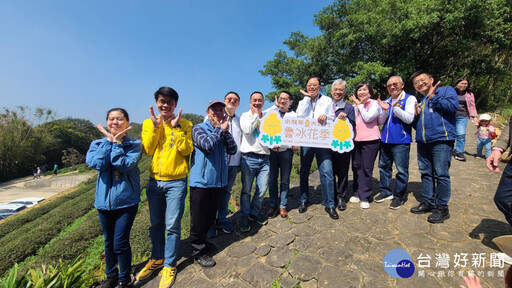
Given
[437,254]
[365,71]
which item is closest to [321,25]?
[365,71]

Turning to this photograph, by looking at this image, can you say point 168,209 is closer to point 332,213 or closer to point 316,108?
point 332,213

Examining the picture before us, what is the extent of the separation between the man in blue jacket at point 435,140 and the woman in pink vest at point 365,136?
0.69 metres

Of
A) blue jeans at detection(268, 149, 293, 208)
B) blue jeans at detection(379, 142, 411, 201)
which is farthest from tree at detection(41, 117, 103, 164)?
blue jeans at detection(379, 142, 411, 201)

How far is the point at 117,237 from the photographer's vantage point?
2.45 meters

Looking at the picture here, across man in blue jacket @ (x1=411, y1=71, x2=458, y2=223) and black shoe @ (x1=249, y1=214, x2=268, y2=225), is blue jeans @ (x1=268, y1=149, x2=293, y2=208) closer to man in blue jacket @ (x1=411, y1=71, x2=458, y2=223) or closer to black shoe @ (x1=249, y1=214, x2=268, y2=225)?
black shoe @ (x1=249, y1=214, x2=268, y2=225)

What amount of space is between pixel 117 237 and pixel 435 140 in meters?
4.70

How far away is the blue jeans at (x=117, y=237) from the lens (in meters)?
2.47

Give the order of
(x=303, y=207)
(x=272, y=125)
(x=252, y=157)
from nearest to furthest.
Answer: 1. (x=252, y=157)
2. (x=272, y=125)
3. (x=303, y=207)

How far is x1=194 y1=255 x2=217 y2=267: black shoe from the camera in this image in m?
2.80

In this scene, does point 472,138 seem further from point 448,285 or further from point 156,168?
point 156,168

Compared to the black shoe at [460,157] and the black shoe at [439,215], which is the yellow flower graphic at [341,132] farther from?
the black shoe at [460,157]

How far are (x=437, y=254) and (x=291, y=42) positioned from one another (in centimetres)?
2017

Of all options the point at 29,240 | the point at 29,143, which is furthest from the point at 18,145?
the point at 29,240

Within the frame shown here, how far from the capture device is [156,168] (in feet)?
8.71
